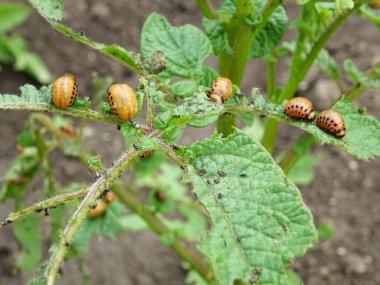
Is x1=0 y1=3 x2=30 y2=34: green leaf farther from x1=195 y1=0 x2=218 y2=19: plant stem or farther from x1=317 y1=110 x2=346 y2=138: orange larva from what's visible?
x1=317 y1=110 x2=346 y2=138: orange larva

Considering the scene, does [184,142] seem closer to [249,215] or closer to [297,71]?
[297,71]

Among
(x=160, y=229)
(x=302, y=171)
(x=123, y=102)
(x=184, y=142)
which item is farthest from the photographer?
(x=184, y=142)

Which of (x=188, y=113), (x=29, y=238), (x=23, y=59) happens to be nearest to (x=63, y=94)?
(x=188, y=113)

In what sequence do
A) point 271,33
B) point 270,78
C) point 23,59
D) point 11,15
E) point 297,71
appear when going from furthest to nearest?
point 11,15 < point 23,59 < point 270,78 < point 297,71 < point 271,33

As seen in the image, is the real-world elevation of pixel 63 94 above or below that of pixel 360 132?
below

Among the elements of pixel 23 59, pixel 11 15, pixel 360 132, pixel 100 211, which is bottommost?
pixel 23 59
